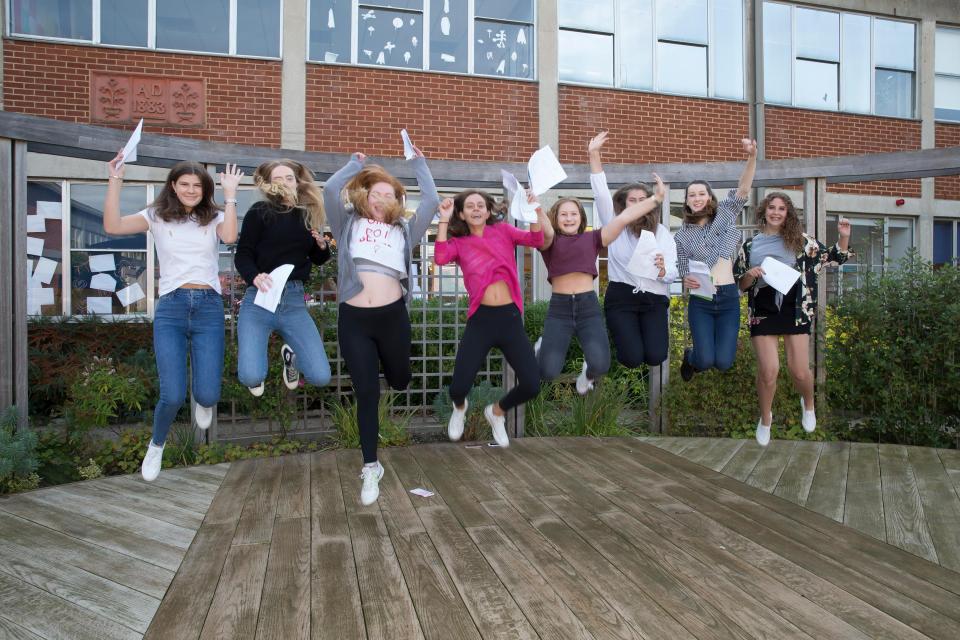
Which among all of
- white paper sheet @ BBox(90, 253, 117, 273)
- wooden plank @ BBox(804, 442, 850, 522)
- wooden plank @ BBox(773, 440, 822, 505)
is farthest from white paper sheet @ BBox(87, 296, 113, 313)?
wooden plank @ BBox(804, 442, 850, 522)

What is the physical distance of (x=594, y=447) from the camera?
5434mm

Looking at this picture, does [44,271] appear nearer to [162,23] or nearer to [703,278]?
[162,23]

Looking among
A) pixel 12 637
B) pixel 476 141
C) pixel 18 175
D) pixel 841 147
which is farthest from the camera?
pixel 841 147

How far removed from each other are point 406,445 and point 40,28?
7.41 metres

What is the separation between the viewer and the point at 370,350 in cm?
391

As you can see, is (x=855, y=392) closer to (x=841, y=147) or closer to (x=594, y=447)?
(x=594, y=447)

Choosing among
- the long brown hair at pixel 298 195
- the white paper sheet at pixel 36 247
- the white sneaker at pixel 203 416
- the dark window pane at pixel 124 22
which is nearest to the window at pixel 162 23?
the dark window pane at pixel 124 22

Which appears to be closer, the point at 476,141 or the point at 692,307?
the point at 692,307

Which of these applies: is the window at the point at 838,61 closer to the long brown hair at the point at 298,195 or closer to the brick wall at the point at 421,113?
the brick wall at the point at 421,113

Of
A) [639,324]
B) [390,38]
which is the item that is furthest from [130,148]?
[390,38]

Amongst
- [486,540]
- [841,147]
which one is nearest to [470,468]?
[486,540]

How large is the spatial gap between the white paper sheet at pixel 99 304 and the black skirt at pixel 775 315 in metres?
7.64

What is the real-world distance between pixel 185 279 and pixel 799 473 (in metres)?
4.08

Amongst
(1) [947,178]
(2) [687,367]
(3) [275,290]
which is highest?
(1) [947,178]
